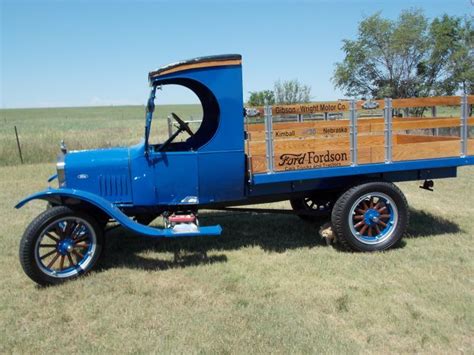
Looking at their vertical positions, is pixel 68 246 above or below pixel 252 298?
above

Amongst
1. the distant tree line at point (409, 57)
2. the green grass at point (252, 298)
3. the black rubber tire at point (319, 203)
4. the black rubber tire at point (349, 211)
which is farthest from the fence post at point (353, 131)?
the distant tree line at point (409, 57)

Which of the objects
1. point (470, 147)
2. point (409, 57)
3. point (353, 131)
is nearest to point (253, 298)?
point (353, 131)

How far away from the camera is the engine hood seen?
5.25 meters

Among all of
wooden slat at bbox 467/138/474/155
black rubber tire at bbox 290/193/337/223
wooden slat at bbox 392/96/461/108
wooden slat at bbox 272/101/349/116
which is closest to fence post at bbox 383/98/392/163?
wooden slat at bbox 392/96/461/108

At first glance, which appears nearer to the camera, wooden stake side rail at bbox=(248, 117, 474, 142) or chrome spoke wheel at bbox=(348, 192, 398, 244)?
chrome spoke wheel at bbox=(348, 192, 398, 244)

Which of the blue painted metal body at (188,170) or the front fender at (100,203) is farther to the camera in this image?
the blue painted metal body at (188,170)

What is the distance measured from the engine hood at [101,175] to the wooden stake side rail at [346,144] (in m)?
1.46

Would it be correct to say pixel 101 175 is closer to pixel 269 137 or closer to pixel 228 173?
pixel 228 173

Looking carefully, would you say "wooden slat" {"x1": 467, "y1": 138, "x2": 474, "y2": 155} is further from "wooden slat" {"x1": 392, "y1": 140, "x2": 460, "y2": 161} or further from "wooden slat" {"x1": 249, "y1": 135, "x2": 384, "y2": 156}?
"wooden slat" {"x1": 249, "y1": 135, "x2": 384, "y2": 156}

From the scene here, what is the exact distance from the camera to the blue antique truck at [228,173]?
16.3 ft

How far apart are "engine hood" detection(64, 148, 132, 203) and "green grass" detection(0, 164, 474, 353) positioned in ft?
2.72

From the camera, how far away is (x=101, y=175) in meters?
5.32

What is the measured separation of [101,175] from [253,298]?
2.26 m

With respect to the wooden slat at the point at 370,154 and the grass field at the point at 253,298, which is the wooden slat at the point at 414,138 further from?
the wooden slat at the point at 370,154
